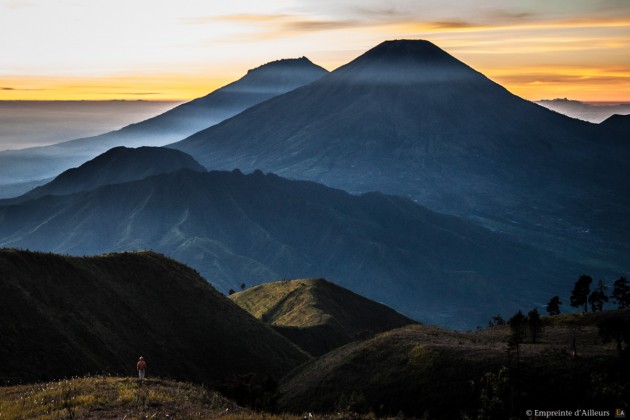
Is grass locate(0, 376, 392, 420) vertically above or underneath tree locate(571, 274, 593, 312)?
above

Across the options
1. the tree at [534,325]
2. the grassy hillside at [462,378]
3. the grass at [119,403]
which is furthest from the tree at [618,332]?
the grass at [119,403]

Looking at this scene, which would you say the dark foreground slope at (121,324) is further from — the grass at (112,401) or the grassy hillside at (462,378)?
the grass at (112,401)

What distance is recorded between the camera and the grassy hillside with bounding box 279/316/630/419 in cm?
5659

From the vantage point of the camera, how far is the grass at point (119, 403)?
1357 inches

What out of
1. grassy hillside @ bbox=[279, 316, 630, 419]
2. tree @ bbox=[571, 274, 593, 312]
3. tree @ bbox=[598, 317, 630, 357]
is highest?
tree @ bbox=[598, 317, 630, 357]

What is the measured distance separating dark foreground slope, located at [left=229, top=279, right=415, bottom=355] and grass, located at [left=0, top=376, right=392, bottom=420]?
91.9m

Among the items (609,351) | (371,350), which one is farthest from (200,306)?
(609,351)

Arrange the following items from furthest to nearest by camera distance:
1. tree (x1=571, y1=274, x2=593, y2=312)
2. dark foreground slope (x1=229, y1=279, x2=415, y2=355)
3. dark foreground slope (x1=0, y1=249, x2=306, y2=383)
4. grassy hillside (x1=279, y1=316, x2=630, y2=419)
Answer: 1. dark foreground slope (x1=229, y1=279, x2=415, y2=355)
2. tree (x1=571, y1=274, x2=593, y2=312)
3. dark foreground slope (x1=0, y1=249, x2=306, y2=383)
4. grassy hillside (x1=279, y1=316, x2=630, y2=419)

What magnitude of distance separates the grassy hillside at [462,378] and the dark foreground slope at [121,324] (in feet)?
64.2

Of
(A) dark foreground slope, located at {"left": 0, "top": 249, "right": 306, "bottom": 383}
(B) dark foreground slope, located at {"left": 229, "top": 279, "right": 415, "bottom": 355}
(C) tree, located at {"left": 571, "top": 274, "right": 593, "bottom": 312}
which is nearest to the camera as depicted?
(A) dark foreground slope, located at {"left": 0, "top": 249, "right": 306, "bottom": 383}

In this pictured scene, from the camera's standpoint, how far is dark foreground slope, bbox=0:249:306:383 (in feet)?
249

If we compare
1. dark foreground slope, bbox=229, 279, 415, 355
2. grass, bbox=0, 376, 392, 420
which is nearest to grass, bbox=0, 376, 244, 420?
grass, bbox=0, 376, 392, 420

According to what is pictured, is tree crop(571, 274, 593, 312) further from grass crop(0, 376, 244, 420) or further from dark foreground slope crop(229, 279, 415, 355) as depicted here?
grass crop(0, 376, 244, 420)

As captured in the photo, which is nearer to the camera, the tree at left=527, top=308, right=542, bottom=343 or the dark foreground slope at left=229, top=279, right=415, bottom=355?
the tree at left=527, top=308, right=542, bottom=343
